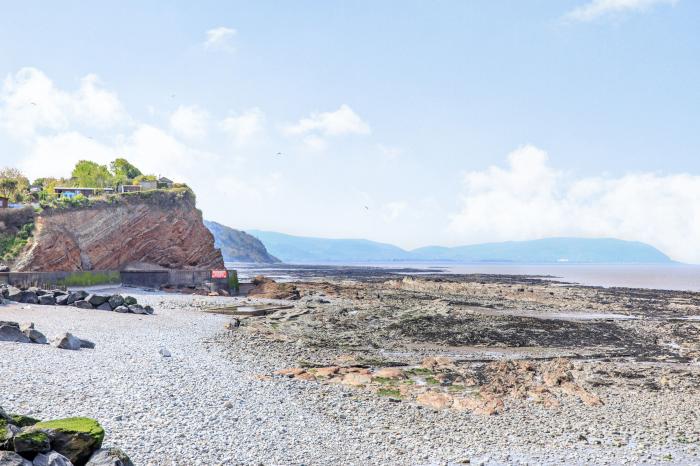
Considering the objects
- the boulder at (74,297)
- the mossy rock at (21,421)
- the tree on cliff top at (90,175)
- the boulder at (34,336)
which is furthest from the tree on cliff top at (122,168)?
the mossy rock at (21,421)

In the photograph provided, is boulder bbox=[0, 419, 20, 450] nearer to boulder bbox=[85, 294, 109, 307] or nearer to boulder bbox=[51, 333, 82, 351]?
boulder bbox=[51, 333, 82, 351]

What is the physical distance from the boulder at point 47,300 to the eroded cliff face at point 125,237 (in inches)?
737

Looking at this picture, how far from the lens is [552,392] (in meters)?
19.8

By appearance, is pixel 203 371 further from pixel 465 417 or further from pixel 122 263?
pixel 122 263

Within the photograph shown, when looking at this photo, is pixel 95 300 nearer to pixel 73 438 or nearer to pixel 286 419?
pixel 286 419

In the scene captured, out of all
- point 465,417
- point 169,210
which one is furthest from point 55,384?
point 169,210

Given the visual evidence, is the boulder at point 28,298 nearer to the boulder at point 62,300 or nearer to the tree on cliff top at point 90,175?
the boulder at point 62,300

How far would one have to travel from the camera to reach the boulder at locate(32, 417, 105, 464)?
9.47 metres

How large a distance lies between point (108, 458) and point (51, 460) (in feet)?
3.26

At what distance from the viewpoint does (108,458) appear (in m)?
9.54

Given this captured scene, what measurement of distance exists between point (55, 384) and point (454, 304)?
4533cm

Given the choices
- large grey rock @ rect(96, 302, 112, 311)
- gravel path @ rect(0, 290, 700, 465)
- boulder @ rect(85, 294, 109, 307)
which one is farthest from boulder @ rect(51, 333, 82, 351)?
boulder @ rect(85, 294, 109, 307)

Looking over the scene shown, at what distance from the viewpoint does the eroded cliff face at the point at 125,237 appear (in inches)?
2098

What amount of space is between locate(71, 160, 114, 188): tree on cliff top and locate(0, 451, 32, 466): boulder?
92934 millimetres
